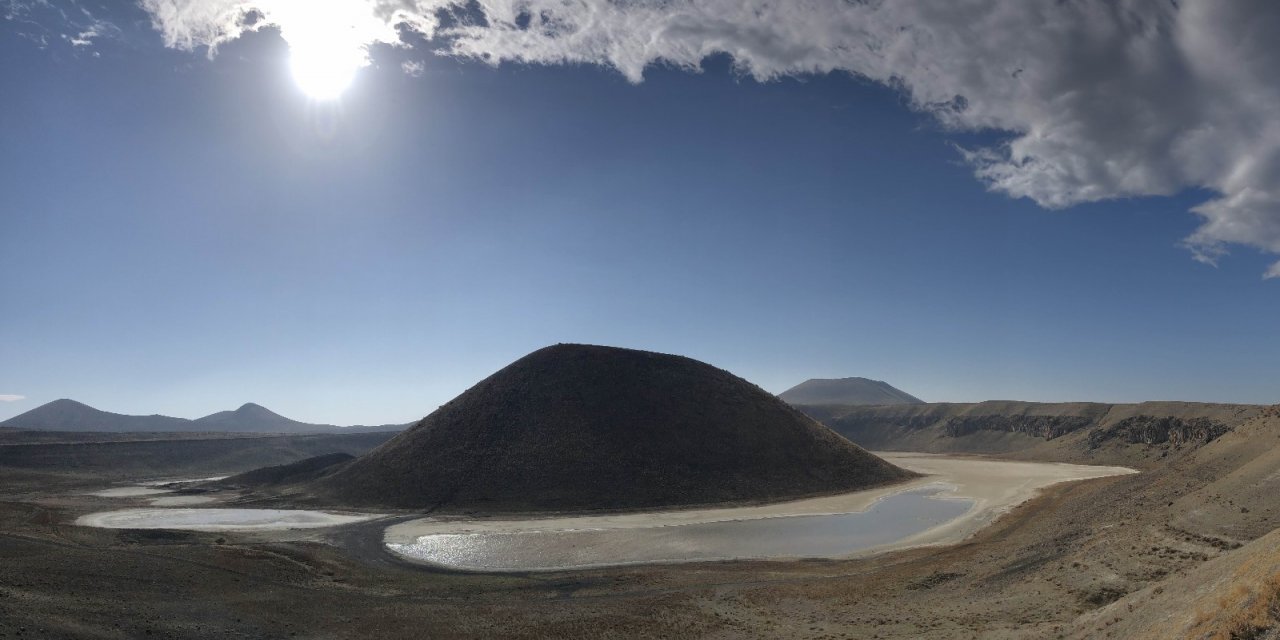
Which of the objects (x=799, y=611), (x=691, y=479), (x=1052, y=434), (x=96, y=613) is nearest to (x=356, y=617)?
(x=96, y=613)

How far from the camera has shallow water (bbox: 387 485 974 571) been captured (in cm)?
3850

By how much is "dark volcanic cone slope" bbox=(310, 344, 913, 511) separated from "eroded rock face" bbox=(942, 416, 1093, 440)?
69271 millimetres

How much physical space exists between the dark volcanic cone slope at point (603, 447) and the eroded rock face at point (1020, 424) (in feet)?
227

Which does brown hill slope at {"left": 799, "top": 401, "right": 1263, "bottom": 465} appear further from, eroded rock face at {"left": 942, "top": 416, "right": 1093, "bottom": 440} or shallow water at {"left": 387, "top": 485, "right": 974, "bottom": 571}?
shallow water at {"left": 387, "top": 485, "right": 974, "bottom": 571}

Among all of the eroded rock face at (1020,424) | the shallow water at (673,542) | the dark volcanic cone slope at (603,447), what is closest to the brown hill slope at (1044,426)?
the eroded rock face at (1020,424)

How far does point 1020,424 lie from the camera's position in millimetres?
140125

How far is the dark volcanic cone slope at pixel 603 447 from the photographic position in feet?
202

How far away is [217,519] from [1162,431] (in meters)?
134

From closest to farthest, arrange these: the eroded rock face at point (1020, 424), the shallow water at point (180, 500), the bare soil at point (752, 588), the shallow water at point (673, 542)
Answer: the bare soil at point (752, 588) < the shallow water at point (673, 542) < the shallow water at point (180, 500) < the eroded rock face at point (1020, 424)

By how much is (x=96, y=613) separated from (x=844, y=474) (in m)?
68.2

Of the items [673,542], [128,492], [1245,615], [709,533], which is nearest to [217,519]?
[128,492]

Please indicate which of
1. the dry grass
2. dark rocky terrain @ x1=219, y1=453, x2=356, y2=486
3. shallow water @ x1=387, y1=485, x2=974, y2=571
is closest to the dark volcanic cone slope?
dark rocky terrain @ x1=219, y1=453, x2=356, y2=486

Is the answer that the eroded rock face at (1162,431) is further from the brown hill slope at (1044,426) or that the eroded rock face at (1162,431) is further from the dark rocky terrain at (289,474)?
the dark rocky terrain at (289,474)

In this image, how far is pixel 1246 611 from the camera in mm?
11367
